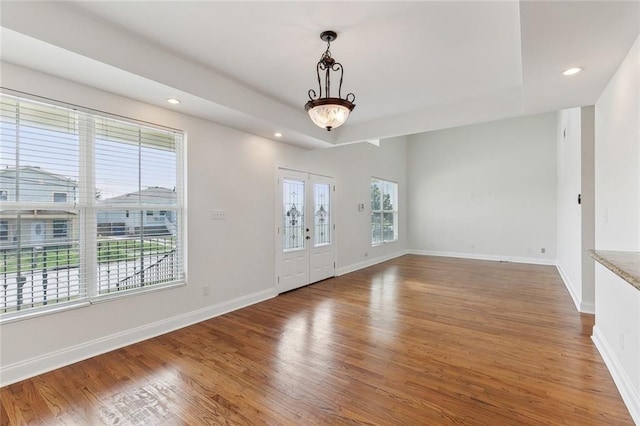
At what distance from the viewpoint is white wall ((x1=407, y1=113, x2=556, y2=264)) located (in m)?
7.36

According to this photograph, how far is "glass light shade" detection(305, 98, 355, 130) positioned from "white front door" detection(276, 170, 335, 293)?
2492mm

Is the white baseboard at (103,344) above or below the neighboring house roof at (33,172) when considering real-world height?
below

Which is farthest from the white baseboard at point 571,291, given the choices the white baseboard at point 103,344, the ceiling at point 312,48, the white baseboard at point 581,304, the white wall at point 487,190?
the white baseboard at point 103,344

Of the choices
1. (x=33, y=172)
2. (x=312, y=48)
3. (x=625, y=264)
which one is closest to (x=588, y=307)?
(x=625, y=264)

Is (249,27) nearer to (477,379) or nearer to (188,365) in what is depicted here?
(188,365)

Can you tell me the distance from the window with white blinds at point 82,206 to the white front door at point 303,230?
1741 mm

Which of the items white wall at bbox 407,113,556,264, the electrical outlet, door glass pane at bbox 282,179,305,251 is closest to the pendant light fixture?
the electrical outlet

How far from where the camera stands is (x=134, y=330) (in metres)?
3.12

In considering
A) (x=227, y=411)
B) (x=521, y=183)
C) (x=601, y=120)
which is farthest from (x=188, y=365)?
(x=521, y=183)

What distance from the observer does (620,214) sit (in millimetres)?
2404

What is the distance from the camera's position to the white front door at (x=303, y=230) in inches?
196

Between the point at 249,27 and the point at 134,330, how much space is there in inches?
124

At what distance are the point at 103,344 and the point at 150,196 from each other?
154cm

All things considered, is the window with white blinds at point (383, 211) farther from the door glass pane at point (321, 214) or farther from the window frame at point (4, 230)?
the window frame at point (4, 230)
